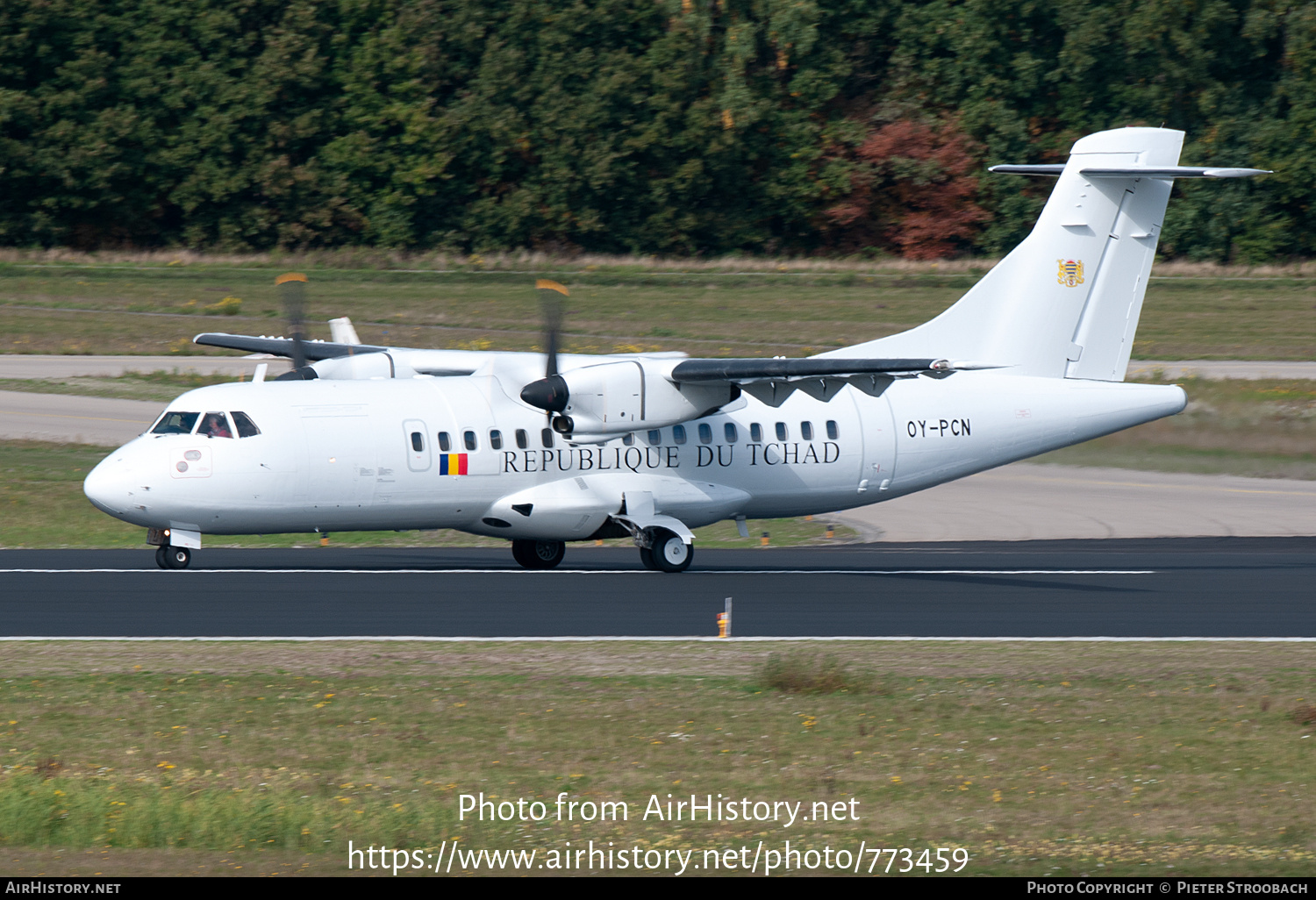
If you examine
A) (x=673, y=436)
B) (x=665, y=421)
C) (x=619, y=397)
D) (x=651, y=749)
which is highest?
(x=619, y=397)

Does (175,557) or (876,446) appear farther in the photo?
(876,446)

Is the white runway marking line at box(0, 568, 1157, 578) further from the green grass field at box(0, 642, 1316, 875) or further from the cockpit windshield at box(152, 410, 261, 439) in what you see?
the green grass field at box(0, 642, 1316, 875)

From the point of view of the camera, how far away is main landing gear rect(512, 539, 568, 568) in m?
24.5

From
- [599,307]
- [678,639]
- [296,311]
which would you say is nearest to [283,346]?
[296,311]

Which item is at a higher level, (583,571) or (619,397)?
(619,397)

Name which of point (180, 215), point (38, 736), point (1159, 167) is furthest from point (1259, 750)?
point (180, 215)

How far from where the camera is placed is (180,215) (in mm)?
69438

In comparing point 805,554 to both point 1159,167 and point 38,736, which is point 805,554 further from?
point 38,736

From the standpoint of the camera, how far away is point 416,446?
22.5 meters

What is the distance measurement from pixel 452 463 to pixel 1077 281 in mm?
11088

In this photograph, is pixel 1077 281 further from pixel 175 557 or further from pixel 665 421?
pixel 175 557

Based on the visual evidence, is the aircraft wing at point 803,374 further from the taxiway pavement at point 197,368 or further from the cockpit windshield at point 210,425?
the taxiway pavement at point 197,368

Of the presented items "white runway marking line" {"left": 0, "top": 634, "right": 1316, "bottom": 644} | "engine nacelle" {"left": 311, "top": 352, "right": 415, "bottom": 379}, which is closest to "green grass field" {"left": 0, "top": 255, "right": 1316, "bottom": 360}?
"engine nacelle" {"left": 311, "top": 352, "right": 415, "bottom": 379}

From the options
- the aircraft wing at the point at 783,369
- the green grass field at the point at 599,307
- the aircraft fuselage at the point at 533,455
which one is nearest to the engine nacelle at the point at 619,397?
the aircraft wing at the point at 783,369
